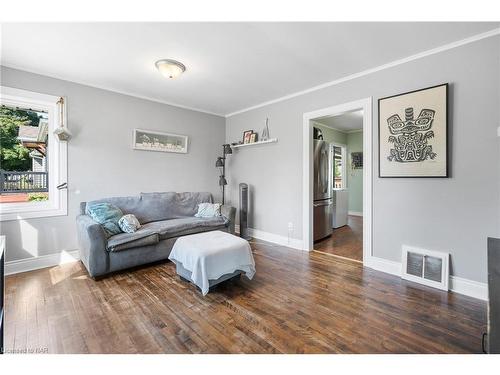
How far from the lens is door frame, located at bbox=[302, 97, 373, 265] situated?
2992 millimetres

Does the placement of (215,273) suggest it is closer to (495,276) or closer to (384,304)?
(384,304)

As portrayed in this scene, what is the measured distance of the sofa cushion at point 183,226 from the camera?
3.16 m

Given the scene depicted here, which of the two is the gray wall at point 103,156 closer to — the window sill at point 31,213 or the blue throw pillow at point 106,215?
the window sill at point 31,213

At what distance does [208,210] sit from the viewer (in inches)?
158

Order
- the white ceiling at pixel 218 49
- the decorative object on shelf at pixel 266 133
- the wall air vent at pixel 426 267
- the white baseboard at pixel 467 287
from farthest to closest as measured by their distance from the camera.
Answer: the decorative object on shelf at pixel 266 133
the wall air vent at pixel 426 267
the white baseboard at pixel 467 287
the white ceiling at pixel 218 49

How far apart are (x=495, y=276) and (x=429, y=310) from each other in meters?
1.12

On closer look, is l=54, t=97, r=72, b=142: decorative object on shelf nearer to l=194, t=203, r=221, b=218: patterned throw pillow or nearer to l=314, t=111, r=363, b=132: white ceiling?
l=194, t=203, r=221, b=218: patterned throw pillow

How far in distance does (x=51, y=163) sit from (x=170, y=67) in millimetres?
2157

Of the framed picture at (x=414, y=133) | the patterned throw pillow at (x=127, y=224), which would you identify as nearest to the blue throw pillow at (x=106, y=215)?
the patterned throw pillow at (x=127, y=224)

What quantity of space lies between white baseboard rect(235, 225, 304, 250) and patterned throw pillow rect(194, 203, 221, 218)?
100cm

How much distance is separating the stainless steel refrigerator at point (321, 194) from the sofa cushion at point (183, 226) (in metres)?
1.64

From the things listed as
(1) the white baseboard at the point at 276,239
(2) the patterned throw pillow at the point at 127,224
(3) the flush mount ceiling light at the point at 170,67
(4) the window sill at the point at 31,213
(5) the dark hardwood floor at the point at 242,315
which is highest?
(3) the flush mount ceiling light at the point at 170,67

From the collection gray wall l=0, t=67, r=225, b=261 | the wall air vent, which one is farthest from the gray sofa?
the wall air vent
